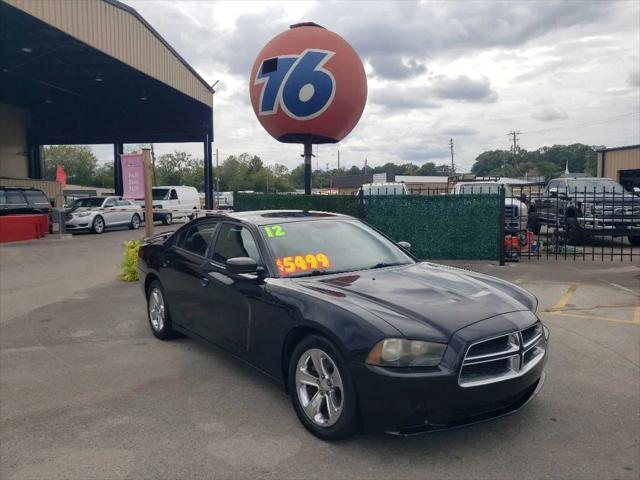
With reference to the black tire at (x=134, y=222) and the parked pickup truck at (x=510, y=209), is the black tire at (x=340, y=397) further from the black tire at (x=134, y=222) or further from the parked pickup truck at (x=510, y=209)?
the black tire at (x=134, y=222)

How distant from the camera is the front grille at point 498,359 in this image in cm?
323

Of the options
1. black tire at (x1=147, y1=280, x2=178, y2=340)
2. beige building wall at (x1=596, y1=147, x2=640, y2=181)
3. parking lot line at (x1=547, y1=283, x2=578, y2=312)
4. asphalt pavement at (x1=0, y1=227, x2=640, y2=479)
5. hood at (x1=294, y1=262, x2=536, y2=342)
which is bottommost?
asphalt pavement at (x1=0, y1=227, x2=640, y2=479)

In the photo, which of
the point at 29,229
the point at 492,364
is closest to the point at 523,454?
the point at 492,364

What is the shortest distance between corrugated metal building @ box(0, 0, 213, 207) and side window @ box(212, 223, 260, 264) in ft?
34.5

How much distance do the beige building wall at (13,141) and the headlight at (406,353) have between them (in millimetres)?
33637

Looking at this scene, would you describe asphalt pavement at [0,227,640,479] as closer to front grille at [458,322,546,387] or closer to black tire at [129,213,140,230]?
front grille at [458,322,546,387]

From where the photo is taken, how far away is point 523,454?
3.39 metres

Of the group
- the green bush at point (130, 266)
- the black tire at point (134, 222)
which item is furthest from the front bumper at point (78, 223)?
the green bush at point (130, 266)

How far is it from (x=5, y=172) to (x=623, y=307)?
33123 millimetres

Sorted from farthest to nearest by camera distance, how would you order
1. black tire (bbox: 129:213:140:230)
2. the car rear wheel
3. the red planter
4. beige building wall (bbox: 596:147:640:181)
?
beige building wall (bbox: 596:147:640:181) < black tire (bbox: 129:213:140:230) < the car rear wheel < the red planter

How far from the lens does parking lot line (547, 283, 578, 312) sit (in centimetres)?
742

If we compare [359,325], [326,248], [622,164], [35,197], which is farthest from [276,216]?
[622,164]

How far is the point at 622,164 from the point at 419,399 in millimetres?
31687

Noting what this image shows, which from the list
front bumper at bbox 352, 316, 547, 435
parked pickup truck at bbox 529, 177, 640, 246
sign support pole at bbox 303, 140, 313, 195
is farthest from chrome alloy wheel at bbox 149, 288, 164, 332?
parked pickup truck at bbox 529, 177, 640, 246
